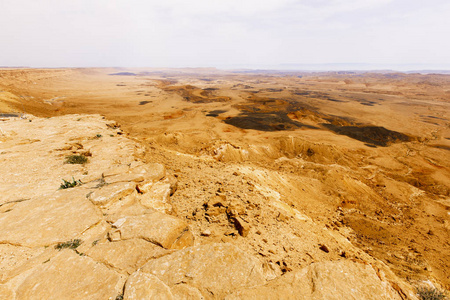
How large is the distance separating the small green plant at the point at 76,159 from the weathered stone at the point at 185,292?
7713 mm

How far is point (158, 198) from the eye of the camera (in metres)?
6.22

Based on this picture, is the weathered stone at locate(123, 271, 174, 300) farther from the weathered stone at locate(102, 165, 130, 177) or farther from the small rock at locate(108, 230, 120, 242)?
the weathered stone at locate(102, 165, 130, 177)

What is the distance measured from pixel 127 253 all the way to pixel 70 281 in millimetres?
979

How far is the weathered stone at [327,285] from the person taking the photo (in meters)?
3.51

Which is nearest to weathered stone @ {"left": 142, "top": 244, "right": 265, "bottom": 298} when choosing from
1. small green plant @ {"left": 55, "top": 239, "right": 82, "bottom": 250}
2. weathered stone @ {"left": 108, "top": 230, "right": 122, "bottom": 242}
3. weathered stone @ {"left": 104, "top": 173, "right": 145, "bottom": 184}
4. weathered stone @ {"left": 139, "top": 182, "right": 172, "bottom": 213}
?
weathered stone @ {"left": 108, "top": 230, "right": 122, "bottom": 242}

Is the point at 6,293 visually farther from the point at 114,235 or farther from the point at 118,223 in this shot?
the point at 118,223

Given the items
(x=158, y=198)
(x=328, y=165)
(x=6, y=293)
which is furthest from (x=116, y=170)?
(x=328, y=165)

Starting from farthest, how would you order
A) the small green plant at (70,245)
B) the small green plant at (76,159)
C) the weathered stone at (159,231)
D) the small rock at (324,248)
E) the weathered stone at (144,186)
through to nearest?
1. the small green plant at (76,159)
2. the weathered stone at (144,186)
3. the small rock at (324,248)
4. the weathered stone at (159,231)
5. the small green plant at (70,245)

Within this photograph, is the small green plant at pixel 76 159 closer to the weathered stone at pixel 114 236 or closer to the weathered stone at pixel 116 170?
the weathered stone at pixel 116 170

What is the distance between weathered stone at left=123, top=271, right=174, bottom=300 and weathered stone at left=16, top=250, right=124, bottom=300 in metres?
0.26

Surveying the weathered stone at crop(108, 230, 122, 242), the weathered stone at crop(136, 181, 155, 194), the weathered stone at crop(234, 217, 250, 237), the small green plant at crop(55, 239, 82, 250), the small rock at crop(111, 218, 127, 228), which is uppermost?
the weathered stone at crop(136, 181, 155, 194)

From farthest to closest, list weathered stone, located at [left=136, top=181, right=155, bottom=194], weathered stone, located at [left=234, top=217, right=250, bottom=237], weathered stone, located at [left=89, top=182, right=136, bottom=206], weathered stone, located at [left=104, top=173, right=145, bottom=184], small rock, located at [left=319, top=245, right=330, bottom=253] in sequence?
weathered stone, located at [left=104, top=173, right=145, bottom=184]
weathered stone, located at [left=136, top=181, right=155, bottom=194]
weathered stone, located at [left=89, top=182, right=136, bottom=206]
small rock, located at [left=319, top=245, right=330, bottom=253]
weathered stone, located at [left=234, top=217, right=250, bottom=237]

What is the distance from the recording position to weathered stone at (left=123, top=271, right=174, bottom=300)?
10.6 ft

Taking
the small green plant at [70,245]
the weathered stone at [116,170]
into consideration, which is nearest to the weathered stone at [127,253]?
the small green plant at [70,245]
